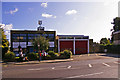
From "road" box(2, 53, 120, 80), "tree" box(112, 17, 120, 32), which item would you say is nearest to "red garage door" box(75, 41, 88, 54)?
"tree" box(112, 17, 120, 32)

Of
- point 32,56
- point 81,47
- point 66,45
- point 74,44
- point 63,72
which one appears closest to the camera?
point 63,72

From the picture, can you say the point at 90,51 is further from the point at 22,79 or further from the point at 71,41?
the point at 22,79

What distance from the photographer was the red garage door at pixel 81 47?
42.0 m

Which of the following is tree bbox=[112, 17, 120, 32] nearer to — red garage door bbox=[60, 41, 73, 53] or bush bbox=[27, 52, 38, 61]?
red garage door bbox=[60, 41, 73, 53]

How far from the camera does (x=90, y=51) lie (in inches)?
1715

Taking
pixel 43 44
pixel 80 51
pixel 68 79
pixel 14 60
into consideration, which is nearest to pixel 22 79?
pixel 68 79

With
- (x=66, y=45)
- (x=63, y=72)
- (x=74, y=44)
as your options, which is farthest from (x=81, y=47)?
(x=63, y=72)

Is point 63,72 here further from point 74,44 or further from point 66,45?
point 74,44

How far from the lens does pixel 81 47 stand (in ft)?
139

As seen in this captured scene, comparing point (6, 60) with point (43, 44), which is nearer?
point (6, 60)

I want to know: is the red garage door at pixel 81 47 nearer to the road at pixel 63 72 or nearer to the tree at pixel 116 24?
the tree at pixel 116 24

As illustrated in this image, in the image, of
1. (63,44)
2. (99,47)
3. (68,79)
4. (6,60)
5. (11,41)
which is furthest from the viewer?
(99,47)

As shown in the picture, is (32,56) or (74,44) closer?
(32,56)

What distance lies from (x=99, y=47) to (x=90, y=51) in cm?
478
